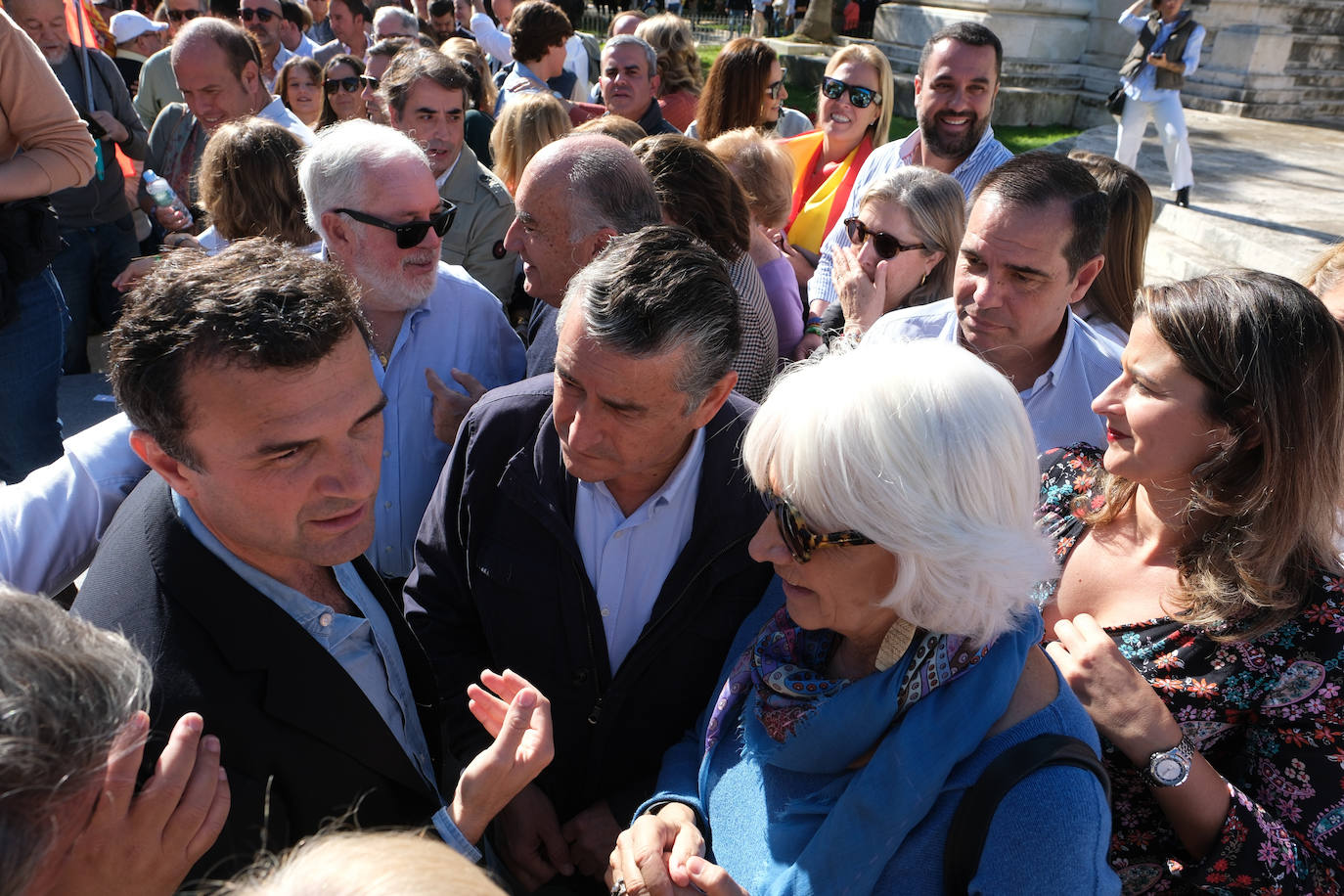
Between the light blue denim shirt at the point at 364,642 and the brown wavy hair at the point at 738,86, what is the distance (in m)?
4.64

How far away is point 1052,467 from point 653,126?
15.5 feet

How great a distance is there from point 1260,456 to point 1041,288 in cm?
110

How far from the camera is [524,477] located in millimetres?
2160

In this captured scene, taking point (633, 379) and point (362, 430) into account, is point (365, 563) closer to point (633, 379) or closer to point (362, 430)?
point (362, 430)

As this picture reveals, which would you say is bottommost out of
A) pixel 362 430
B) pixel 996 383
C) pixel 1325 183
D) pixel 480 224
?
pixel 1325 183

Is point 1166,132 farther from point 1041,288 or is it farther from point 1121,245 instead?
point 1041,288

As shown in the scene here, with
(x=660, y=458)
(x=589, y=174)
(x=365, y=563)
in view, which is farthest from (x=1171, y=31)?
(x=365, y=563)

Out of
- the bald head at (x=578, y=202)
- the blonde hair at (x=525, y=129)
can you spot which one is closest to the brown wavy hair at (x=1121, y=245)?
the bald head at (x=578, y=202)

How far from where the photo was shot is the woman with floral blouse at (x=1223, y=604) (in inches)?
68.7

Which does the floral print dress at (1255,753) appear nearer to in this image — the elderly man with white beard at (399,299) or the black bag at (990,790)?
the black bag at (990,790)

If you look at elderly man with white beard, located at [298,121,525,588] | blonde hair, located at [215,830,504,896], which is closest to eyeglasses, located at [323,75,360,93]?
elderly man with white beard, located at [298,121,525,588]

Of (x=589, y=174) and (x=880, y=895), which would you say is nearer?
(x=880, y=895)

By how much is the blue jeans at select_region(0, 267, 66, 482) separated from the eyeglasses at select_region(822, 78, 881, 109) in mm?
3983

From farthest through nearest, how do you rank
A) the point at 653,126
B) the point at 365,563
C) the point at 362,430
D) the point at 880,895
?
the point at 653,126, the point at 365,563, the point at 362,430, the point at 880,895
